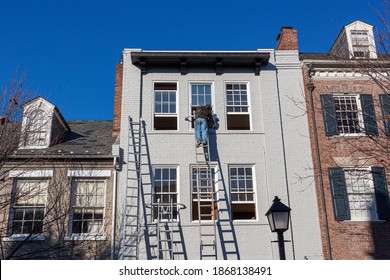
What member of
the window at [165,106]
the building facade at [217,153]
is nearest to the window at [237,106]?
the building facade at [217,153]

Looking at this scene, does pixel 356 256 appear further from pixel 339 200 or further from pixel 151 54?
pixel 151 54

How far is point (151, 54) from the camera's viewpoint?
52.1ft

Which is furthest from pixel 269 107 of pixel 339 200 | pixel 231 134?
pixel 339 200

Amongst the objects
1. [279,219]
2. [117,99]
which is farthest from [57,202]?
[279,219]

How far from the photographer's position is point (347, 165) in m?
15.0

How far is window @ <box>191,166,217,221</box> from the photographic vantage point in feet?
47.1

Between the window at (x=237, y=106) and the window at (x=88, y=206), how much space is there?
4665 mm

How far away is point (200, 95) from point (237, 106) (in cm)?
132

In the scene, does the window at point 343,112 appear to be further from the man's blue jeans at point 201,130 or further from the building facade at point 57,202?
the building facade at point 57,202

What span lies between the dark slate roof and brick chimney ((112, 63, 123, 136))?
1.54ft

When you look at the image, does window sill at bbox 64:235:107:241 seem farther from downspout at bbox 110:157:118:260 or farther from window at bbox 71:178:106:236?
downspout at bbox 110:157:118:260

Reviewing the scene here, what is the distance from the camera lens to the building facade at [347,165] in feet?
46.4

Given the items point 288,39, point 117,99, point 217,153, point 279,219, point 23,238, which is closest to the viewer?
point 279,219

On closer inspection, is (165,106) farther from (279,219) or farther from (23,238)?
(279,219)
